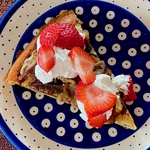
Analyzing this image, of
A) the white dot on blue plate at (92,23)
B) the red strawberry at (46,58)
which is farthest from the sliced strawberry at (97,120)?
the white dot on blue plate at (92,23)

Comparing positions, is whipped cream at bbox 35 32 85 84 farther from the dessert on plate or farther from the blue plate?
the blue plate

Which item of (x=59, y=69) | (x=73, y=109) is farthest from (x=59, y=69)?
(x=73, y=109)

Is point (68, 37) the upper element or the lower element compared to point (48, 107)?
upper

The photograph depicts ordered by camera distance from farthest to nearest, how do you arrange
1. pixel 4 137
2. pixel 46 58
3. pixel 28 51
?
pixel 4 137, pixel 28 51, pixel 46 58

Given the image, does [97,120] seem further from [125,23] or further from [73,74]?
[125,23]

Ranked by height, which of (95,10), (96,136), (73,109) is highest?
(95,10)

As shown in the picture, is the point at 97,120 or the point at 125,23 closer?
the point at 97,120
